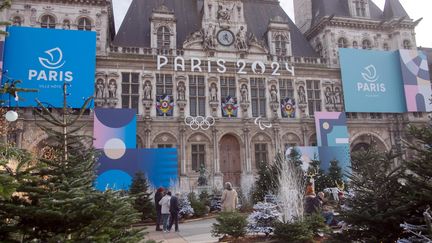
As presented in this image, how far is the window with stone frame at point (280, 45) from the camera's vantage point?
1109 inches

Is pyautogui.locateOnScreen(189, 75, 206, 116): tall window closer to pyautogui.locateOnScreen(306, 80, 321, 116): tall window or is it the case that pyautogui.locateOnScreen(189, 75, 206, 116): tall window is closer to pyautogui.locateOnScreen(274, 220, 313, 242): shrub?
pyautogui.locateOnScreen(306, 80, 321, 116): tall window

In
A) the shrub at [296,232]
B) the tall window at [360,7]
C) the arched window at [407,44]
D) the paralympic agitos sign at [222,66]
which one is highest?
the tall window at [360,7]

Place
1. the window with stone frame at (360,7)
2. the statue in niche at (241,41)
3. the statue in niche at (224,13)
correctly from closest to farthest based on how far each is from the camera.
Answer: the statue in niche at (241,41)
the statue in niche at (224,13)
the window with stone frame at (360,7)

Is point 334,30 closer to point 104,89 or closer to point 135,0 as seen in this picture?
point 135,0

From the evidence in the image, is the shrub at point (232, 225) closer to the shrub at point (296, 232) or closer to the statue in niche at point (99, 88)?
the shrub at point (296, 232)

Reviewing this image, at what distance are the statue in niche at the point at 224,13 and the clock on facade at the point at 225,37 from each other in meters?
1.02

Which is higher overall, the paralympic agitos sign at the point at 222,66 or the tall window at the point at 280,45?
the tall window at the point at 280,45

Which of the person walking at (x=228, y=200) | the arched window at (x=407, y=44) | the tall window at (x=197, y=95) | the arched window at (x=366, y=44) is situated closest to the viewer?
the person walking at (x=228, y=200)

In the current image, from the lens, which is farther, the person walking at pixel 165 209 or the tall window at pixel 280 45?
the tall window at pixel 280 45

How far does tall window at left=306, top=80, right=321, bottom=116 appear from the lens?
1085 inches

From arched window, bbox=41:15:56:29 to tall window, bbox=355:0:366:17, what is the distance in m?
25.3

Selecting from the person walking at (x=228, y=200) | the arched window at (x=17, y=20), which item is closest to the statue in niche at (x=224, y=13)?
the arched window at (x=17, y=20)

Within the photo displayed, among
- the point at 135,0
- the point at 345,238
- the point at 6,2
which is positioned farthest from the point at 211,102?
the point at 6,2

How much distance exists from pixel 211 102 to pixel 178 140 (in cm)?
366
